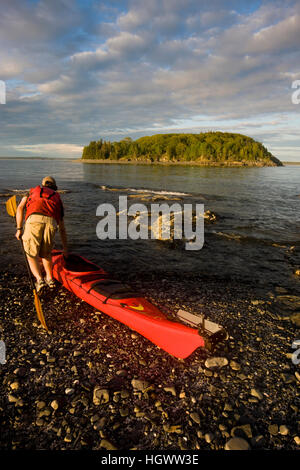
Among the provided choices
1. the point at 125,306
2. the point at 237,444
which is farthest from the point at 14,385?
the point at 237,444

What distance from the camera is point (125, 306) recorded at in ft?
20.1

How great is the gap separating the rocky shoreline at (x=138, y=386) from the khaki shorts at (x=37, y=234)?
5.70ft

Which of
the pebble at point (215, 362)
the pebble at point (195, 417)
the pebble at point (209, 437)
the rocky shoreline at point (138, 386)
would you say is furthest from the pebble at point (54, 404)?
the pebble at point (215, 362)

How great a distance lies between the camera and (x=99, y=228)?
53.9ft

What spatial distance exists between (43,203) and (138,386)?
5.57 meters

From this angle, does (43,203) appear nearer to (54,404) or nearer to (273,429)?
(54,404)

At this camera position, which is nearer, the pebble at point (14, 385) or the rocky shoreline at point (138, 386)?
the rocky shoreline at point (138, 386)

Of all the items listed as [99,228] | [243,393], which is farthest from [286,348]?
[99,228]

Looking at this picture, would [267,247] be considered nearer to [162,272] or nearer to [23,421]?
[162,272]

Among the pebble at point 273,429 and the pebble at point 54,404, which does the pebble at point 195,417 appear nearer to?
the pebble at point 273,429

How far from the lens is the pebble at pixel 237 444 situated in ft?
12.3

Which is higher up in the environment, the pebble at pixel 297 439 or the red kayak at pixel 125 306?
the red kayak at pixel 125 306

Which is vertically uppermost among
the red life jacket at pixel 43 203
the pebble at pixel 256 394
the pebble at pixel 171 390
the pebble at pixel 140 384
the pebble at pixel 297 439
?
the red life jacket at pixel 43 203

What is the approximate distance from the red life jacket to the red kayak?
6.18 feet
